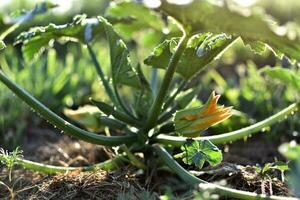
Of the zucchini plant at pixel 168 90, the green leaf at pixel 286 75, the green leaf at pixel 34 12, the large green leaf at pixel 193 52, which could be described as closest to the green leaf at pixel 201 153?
the zucchini plant at pixel 168 90

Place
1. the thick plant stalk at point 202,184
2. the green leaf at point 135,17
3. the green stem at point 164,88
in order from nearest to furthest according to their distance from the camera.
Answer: the thick plant stalk at point 202,184 < the green stem at point 164,88 < the green leaf at point 135,17

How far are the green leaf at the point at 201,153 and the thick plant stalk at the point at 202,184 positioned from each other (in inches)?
1.6

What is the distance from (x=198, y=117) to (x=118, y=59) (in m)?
0.33

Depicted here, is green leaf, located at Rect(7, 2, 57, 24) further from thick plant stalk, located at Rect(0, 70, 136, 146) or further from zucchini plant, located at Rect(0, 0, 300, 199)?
thick plant stalk, located at Rect(0, 70, 136, 146)

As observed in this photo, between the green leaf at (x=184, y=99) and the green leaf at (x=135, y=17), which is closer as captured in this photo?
the green leaf at (x=184, y=99)

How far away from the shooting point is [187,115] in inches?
67.6

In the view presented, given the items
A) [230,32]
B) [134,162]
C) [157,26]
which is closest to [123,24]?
[157,26]

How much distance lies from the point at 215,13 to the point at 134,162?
2.21 ft

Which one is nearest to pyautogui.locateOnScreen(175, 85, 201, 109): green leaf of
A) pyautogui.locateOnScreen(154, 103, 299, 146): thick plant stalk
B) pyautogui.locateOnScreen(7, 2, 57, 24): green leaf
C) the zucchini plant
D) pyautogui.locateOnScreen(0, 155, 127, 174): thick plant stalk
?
the zucchini plant

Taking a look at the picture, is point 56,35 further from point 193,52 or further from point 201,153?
point 201,153

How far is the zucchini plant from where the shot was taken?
1.46 meters

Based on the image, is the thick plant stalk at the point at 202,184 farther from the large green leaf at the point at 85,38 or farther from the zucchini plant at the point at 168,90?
the large green leaf at the point at 85,38

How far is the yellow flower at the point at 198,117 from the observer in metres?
1.72

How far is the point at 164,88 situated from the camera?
1.73m
